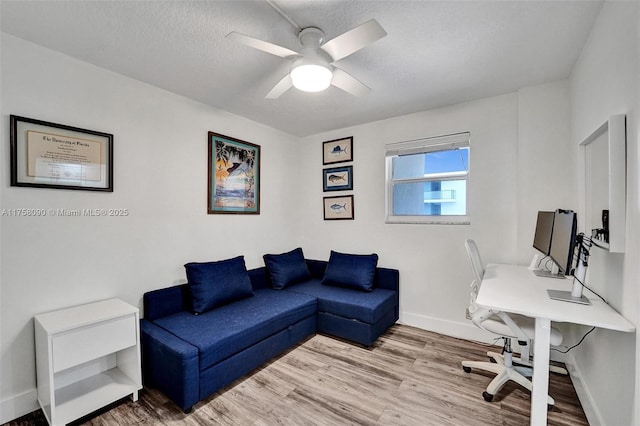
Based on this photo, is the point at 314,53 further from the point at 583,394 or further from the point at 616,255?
the point at 583,394

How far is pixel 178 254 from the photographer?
2668 millimetres

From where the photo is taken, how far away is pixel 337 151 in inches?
150

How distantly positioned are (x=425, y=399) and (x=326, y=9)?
261cm

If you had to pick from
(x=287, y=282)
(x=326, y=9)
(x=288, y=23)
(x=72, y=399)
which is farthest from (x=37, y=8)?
(x=287, y=282)

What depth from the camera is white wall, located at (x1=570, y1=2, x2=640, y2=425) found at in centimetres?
124

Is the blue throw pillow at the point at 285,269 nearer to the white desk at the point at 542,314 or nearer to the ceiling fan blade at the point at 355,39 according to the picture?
the white desk at the point at 542,314

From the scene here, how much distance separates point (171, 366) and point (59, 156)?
1.67 meters

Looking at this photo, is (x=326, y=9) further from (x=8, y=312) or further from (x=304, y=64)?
(x=8, y=312)

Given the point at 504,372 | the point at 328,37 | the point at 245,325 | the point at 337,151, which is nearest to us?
the point at 328,37

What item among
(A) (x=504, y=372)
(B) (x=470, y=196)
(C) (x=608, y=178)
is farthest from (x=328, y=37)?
(A) (x=504, y=372)

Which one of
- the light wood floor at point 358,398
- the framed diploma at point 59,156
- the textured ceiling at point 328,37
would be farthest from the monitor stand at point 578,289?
the framed diploma at point 59,156

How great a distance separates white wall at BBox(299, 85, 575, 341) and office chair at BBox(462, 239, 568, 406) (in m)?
0.66

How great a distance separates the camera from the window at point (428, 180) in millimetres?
2992

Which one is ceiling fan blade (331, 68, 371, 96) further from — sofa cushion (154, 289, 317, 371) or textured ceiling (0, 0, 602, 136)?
sofa cushion (154, 289, 317, 371)
